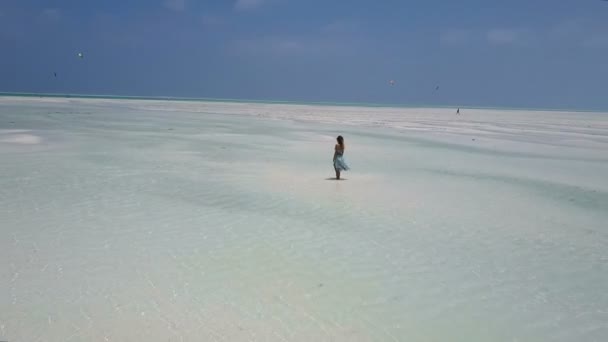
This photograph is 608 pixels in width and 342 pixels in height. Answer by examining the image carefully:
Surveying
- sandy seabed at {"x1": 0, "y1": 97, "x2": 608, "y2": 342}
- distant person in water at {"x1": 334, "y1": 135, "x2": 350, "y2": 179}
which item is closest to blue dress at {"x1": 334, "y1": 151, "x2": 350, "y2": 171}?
distant person in water at {"x1": 334, "y1": 135, "x2": 350, "y2": 179}

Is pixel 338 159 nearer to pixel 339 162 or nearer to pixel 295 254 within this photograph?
pixel 339 162

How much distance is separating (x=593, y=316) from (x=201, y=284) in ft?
12.8

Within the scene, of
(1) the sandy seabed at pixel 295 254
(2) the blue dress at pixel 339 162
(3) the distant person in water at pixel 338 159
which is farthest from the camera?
(2) the blue dress at pixel 339 162

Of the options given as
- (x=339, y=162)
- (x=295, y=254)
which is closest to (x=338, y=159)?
(x=339, y=162)

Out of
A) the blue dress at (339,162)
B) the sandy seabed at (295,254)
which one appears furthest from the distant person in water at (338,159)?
the sandy seabed at (295,254)

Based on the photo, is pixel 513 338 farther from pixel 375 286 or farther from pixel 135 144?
pixel 135 144

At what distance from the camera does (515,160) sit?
56.3 ft

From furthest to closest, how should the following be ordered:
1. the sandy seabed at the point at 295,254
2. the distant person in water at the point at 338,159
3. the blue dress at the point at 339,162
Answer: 1. the blue dress at the point at 339,162
2. the distant person in water at the point at 338,159
3. the sandy seabed at the point at 295,254

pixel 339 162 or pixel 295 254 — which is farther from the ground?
pixel 339 162

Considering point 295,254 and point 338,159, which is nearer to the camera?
point 295,254

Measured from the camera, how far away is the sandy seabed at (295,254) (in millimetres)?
4645

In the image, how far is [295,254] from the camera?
657 cm

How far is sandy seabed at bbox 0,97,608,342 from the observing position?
464 centimetres

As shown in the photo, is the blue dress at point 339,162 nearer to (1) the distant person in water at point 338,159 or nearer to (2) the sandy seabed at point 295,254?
(1) the distant person in water at point 338,159
